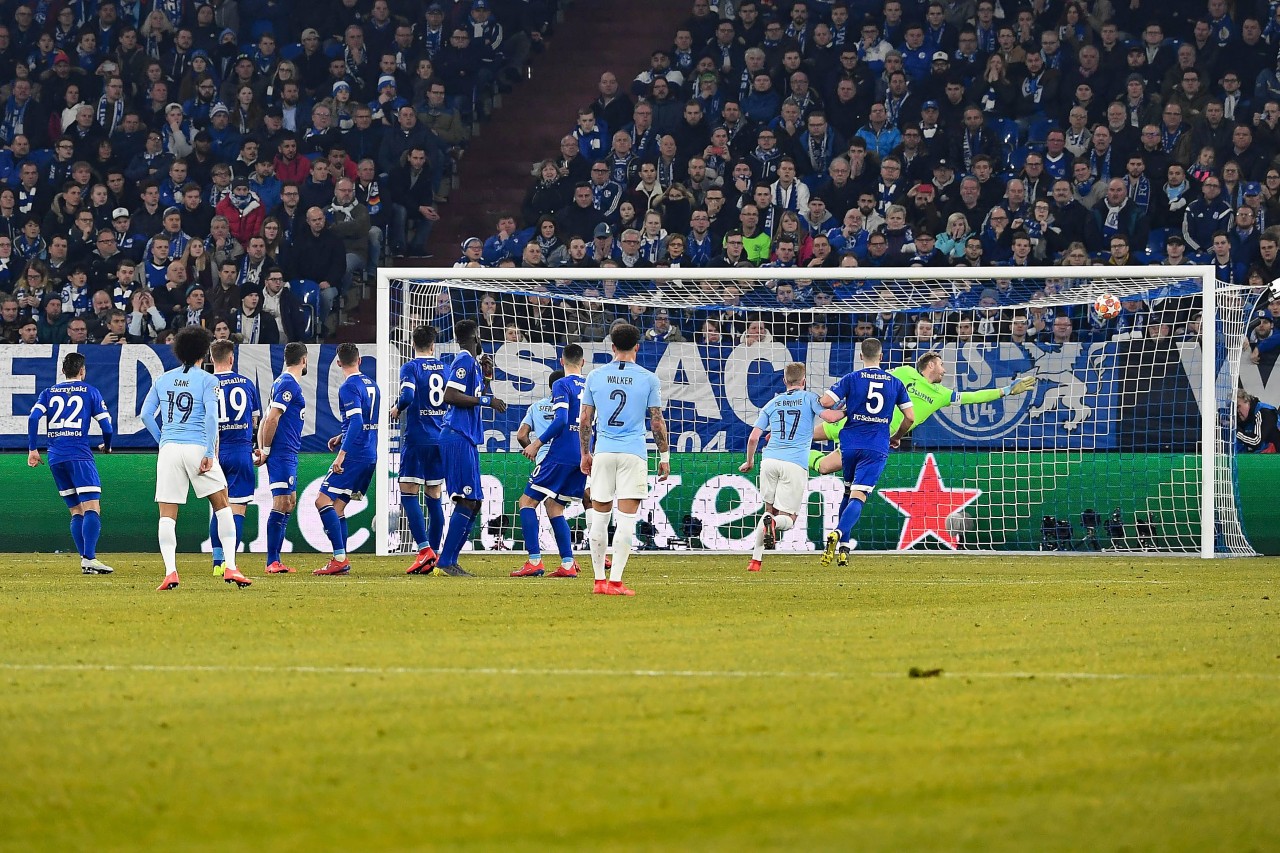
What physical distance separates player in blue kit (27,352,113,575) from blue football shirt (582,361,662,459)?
538 cm

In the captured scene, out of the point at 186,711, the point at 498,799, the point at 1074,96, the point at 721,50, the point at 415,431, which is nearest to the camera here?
the point at 498,799

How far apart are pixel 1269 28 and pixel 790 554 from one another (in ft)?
32.9

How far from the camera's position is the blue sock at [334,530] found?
581 inches

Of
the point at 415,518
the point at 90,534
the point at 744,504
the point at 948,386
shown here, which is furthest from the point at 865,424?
the point at 90,534

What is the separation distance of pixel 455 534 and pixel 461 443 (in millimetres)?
787

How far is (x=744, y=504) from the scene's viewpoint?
1825 centimetres

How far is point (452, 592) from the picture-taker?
11883 millimetres

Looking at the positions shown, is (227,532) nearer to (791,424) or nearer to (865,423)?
(791,424)

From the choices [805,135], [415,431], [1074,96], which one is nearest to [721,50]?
[805,135]

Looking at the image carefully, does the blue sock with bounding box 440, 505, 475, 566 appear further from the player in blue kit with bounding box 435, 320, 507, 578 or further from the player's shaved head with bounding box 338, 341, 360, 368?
the player's shaved head with bounding box 338, 341, 360, 368

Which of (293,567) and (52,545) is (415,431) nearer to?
(293,567)

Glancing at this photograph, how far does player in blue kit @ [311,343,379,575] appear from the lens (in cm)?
1505

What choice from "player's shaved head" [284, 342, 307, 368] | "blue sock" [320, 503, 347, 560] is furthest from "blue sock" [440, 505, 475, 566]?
"player's shaved head" [284, 342, 307, 368]

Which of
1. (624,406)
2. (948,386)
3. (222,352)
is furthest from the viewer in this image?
(948,386)
